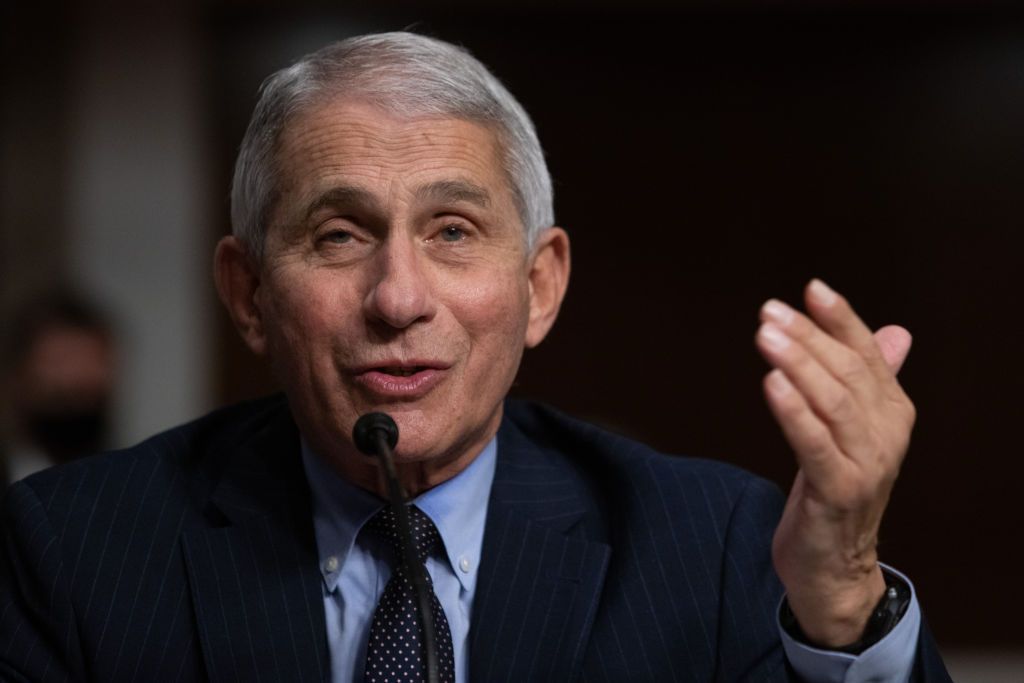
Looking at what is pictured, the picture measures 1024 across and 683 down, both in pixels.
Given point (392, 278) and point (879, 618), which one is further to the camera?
point (392, 278)

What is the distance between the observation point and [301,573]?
1872 millimetres

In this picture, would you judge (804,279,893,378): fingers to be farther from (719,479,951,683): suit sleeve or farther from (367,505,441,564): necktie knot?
(367,505,441,564): necktie knot

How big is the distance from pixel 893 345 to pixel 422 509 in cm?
68

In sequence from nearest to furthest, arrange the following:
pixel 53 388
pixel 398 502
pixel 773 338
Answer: pixel 773 338, pixel 398 502, pixel 53 388

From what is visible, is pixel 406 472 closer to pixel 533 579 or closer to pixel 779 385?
pixel 533 579

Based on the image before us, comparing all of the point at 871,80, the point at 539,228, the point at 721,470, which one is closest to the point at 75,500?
the point at 539,228

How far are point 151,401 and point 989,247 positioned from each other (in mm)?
3034

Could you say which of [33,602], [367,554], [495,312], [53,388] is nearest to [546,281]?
[495,312]

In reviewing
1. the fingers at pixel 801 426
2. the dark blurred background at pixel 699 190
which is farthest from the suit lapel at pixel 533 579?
the dark blurred background at pixel 699 190

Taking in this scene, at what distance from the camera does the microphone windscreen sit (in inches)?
63.4

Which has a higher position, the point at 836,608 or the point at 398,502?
the point at 398,502

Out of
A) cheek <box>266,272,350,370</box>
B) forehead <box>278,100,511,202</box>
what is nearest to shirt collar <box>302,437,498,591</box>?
cheek <box>266,272,350,370</box>

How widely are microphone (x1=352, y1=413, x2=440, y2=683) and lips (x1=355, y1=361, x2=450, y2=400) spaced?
10 cm

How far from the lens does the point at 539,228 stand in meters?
2.02
